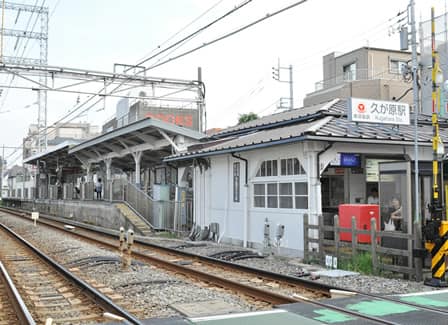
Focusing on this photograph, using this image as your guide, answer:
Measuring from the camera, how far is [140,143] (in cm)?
2792

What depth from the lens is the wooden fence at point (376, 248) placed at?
10273 millimetres

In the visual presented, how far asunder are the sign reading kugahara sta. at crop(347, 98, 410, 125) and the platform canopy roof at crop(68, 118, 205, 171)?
36.3 ft

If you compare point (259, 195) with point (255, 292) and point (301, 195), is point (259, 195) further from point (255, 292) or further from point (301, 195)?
point (255, 292)

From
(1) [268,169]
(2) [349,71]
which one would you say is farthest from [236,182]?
(2) [349,71]

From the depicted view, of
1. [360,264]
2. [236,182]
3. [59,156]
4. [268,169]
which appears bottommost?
[360,264]

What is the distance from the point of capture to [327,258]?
39.8ft

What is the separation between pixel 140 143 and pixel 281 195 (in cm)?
1452

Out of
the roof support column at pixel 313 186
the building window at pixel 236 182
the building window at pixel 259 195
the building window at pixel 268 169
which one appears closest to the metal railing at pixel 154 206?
the building window at pixel 236 182

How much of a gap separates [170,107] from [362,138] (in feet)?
140

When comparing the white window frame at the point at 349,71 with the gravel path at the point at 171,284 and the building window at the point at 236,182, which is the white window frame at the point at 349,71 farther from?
the gravel path at the point at 171,284

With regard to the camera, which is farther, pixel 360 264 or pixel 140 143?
pixel 140 143

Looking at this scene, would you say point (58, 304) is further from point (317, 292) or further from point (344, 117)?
point (344, 117)

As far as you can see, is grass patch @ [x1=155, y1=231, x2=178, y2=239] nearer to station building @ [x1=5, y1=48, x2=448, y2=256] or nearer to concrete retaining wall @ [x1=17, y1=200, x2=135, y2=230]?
station building @ [x1=5, y1=48, x2=448, y2=256]

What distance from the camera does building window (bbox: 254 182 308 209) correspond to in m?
14.1
